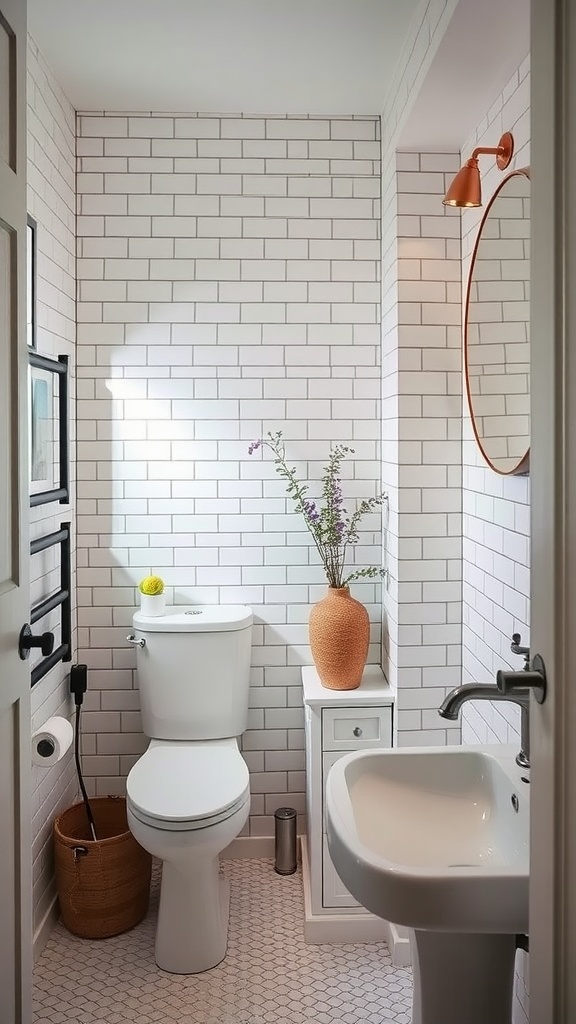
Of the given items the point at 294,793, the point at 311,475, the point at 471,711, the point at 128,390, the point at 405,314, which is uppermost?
the point at 405,314

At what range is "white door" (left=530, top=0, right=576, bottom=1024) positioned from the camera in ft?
3.31

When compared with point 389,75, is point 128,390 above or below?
below

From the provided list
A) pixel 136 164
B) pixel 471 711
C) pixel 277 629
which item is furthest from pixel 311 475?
pixel 136 164

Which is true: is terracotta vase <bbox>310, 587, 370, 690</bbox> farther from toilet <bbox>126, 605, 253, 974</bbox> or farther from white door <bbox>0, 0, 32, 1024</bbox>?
white door <bbox>0, 0, 32, 1024</bbox>

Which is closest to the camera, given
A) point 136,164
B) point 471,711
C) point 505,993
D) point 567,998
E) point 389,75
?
point 567,998

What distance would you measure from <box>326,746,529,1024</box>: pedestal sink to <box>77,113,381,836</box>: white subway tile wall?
122cm

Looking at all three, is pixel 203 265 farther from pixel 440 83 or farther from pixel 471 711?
pixel 471 711

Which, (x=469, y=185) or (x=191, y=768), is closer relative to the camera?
(x=469, y=185)

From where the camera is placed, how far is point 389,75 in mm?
2596

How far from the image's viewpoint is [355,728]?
8.54 feet

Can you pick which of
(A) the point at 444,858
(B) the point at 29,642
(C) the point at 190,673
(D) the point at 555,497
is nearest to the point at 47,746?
(C) the point at 190,673

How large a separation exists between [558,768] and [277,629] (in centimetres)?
198

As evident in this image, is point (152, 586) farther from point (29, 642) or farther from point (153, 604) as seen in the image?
point (29, 642)

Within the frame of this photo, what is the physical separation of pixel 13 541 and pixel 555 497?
3.17 ft
